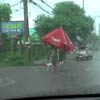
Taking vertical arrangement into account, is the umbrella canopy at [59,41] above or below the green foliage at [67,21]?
below

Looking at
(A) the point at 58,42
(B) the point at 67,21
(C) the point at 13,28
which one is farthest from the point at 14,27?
(B) the point at 67,21

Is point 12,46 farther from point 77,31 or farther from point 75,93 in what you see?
point 75,93

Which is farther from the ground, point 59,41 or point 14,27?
point 14,27

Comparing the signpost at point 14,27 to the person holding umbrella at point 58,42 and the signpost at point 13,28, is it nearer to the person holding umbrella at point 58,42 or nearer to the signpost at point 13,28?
the signpost at point 13,28

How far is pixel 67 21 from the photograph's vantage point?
59.2 meters

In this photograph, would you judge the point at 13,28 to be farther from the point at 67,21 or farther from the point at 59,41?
→ the point at 67,21

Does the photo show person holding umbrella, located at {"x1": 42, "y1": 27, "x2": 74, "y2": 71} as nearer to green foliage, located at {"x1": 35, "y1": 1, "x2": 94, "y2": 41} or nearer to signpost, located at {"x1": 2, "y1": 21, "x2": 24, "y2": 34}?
signpost, located at {"x1": 2, "y1": 21, "x2": 24, "y2": 34}

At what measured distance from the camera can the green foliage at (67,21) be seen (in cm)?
5775

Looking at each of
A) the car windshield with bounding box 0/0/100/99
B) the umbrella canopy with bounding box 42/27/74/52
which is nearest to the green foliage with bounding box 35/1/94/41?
the car windshield with bounding box 0/0/100/99

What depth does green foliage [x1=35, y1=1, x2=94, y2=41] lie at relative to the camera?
189 ft

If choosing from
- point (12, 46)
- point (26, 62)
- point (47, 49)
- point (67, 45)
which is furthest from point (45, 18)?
point (67, 45)

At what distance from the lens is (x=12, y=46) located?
4462 cm

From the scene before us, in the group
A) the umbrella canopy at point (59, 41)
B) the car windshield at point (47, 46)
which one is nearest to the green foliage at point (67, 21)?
the car windshield at point (47, 46)

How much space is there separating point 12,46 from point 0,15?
24.6 meters
